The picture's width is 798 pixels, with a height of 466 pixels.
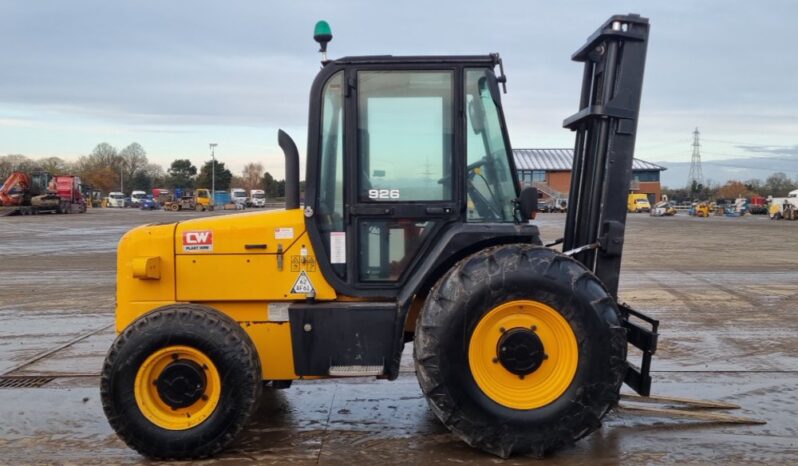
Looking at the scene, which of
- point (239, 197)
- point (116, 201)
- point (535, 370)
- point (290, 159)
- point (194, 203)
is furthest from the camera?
point (116, 201)

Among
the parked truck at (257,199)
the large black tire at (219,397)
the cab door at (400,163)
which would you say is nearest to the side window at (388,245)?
the cab door at (400,163)

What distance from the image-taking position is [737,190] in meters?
99.8

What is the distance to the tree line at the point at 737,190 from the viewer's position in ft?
303

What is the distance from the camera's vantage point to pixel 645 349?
480 cm

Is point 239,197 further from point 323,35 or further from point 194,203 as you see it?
point 323,35

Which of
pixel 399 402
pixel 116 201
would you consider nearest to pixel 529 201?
pixel 399 402

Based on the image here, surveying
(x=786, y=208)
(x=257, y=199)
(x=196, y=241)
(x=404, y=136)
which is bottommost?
(x=257, y=199)

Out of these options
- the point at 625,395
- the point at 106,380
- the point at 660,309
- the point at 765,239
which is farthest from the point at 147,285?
the point at 765,239

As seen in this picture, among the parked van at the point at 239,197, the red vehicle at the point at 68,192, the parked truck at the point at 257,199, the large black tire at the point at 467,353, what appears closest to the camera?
the large black tire at the point at 467,353

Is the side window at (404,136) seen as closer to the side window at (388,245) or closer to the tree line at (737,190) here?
the side window at (388,245)

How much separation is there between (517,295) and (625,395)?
7.29ft

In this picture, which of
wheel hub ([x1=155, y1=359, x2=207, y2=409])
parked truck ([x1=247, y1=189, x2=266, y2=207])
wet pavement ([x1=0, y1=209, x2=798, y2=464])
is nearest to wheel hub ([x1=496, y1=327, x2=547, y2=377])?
wet pavement ([x1=0, y1=209, x2=798, y2=464])

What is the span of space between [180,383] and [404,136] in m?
2.26

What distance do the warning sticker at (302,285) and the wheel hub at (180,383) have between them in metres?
0.83
